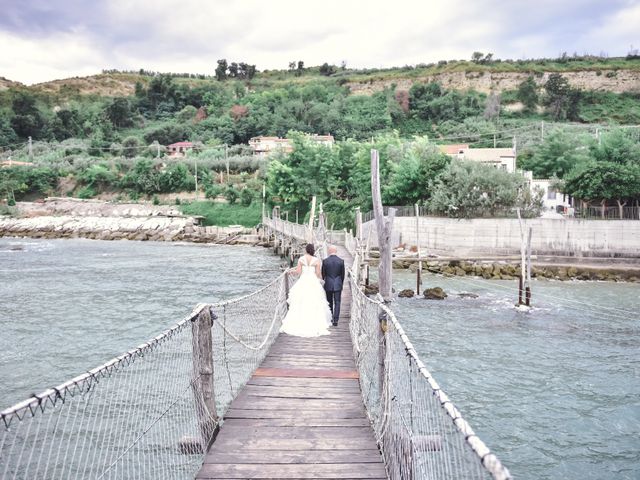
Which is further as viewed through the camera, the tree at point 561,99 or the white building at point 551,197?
the tree at point 561,99

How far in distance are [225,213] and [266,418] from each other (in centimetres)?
5182

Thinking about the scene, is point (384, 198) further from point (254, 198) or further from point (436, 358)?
point (436, 358)

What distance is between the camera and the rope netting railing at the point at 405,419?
11.9ft

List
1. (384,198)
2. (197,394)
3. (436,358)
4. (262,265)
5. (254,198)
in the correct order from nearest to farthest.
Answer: (197,394), (436,358), (262,265), (384,198), (254,198)

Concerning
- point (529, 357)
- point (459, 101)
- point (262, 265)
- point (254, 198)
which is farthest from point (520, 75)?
point (529, 357)

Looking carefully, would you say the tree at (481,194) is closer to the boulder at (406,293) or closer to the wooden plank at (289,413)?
the boulder at (406,293)

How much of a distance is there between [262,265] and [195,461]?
25062mm

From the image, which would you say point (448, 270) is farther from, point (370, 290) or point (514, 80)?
point (514, 80)

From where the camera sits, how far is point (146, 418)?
1087cm

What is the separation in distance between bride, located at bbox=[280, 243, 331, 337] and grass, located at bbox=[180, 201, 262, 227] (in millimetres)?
44890

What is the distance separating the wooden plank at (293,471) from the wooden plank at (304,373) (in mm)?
2788

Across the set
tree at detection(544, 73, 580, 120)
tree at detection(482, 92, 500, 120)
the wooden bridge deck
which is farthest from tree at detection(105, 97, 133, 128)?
the wooden bridge deck

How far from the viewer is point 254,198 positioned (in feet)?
192

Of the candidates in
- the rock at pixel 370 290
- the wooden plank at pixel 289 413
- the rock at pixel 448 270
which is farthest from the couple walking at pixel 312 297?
the rock at pixel 448 270
